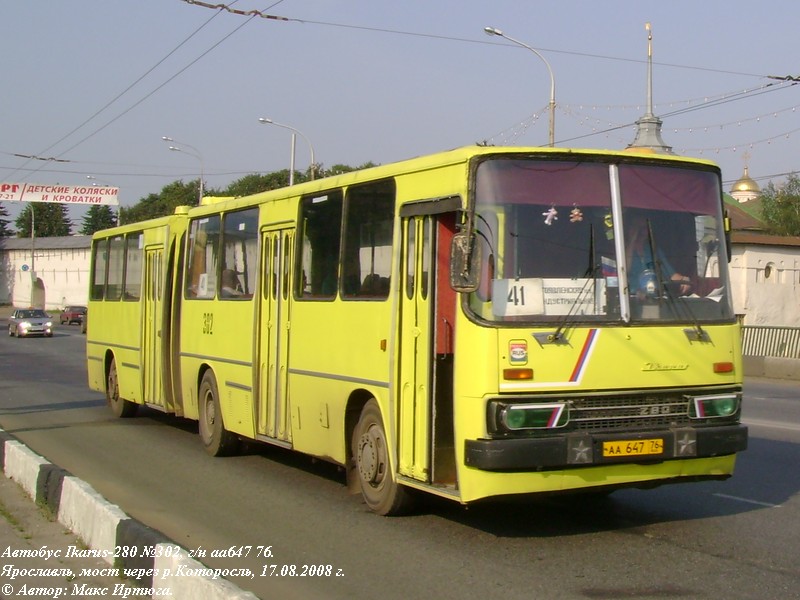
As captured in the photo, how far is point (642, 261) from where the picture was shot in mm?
7930

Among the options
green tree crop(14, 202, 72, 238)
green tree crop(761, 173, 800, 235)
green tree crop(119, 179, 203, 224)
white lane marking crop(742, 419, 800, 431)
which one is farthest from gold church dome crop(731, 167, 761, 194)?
green tree crop(14, 202, 72, 238)

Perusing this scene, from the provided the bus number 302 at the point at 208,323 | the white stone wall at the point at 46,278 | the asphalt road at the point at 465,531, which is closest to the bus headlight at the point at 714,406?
the asphalt road at the point at 465,531

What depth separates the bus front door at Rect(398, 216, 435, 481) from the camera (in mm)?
8141

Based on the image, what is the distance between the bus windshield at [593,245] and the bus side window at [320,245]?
260 cm

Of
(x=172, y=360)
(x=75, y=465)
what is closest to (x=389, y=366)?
(x=75, y=465)

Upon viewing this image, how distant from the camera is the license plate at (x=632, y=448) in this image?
24.6 ft

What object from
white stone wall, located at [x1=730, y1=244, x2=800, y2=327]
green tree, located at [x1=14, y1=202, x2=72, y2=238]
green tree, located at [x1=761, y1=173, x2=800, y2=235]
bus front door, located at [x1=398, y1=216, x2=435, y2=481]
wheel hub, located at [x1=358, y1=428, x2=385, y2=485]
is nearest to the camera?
bus front door, located at [x1=398, y1=216, x2=435, y2=481]

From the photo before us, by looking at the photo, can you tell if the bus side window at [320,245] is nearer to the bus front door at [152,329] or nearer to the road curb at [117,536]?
the road curb at [117,536]

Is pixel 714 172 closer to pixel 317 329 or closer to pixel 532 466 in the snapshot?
pixel 532 466

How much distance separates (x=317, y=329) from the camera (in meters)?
10.1

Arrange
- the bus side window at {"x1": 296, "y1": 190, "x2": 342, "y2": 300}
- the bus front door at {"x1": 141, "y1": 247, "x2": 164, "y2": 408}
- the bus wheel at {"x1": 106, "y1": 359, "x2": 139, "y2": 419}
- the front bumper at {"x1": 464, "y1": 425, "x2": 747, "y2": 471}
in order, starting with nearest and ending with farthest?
1. the front bumper at {"x1": 464, "y1": 425, "x2": 747, "y2": 471}
2. the bus side window at {"x1": 296, "y1": 190, "x2": 342, "y2": 300}
3. the bus front door at {"x1": 141, "y1": 247, "x2": 164, "y2": 408}
4. the bus wheel at {"x1": 106, "y1": 359, "x2": 139, "y2": 419}

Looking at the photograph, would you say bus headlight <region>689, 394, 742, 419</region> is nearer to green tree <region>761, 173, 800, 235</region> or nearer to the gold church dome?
green tree <region>761, 173, 800, 235</region>

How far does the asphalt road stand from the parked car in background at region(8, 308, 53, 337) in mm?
39379

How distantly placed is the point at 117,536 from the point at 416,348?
2.64 meters
